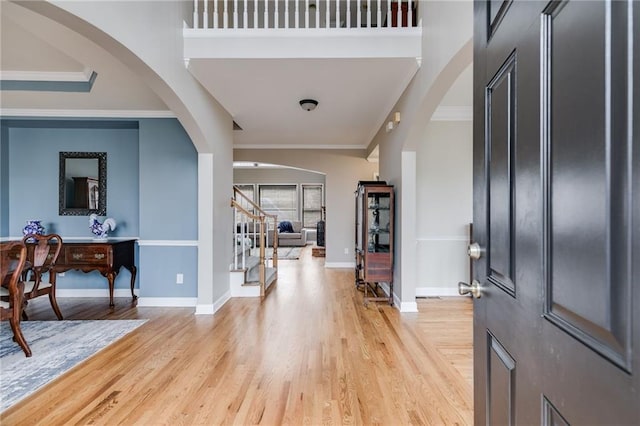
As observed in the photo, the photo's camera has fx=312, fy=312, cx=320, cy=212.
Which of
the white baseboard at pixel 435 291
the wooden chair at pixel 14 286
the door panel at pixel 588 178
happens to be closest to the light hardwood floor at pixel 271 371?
the white baseboard at pixel 435 291

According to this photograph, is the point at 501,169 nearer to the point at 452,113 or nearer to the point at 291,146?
the point at 452,113

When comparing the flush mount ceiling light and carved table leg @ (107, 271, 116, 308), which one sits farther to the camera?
the flush mount ceiling light

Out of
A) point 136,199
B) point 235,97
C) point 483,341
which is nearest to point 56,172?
point 136,199

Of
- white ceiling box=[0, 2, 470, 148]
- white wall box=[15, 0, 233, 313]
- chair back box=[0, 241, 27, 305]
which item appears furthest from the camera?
white ceiling box=[0, 2, 470, 148]

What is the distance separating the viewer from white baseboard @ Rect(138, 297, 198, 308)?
12.8ft

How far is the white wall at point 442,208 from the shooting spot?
171 inches

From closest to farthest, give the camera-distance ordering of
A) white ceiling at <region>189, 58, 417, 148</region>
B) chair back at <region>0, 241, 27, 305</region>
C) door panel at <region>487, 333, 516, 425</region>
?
door panel at <region>487, 333, 516, 425</region> → chair back at <region>0, 241, 27, 305</region> → white ceiling at <region>189, 58, 417, 148</region>

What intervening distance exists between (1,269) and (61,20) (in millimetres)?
1903

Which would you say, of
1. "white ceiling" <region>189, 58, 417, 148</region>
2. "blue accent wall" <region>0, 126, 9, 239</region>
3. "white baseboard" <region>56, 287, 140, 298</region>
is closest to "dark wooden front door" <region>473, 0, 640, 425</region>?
"white ceiling" <region>189, 58, 417, 148</region>

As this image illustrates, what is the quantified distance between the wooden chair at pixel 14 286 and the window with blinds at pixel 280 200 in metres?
8.86

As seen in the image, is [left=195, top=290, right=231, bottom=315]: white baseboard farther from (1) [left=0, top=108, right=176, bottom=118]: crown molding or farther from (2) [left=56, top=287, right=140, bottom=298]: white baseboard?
(1) [left=0, top=108, right=176, bottom=118]: crown molding

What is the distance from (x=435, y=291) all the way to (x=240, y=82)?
3656mm

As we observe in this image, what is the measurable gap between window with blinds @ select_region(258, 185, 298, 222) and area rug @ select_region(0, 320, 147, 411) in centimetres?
816

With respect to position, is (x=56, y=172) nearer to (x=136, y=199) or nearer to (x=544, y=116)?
(x=136, y=199)
